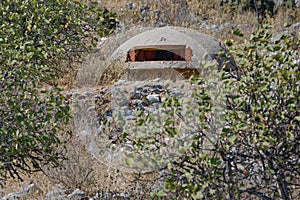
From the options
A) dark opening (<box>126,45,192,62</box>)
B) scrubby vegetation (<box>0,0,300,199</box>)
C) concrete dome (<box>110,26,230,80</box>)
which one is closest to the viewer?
scrubby vegetation (<box>0,0,300,199</box>)

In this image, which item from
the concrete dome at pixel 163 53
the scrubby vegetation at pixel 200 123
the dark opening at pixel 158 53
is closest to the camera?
the scrubby vegetation at pixel 200 123

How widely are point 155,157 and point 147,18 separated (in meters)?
8.29

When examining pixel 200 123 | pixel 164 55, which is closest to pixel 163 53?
pixel 164 55

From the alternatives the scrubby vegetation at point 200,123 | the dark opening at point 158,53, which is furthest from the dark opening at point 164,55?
the scrubby vegetation at point 200,123

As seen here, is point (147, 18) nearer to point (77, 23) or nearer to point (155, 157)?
point (77, 23)

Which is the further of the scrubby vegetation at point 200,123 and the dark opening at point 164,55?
the dark opening at point 164,55

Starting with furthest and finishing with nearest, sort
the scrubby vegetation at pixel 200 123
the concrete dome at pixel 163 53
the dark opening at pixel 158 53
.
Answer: the dark opening at pixel 158 53, the concrete dome at pixel 163 53, the scrubby vegetation at pixel 200 123

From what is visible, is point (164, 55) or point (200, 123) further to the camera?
point (164, 55)

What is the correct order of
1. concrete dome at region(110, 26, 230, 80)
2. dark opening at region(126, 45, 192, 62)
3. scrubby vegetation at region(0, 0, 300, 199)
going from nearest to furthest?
scrubby vegetation at region(0, 0, 300, 199)
concrete dome at region(110, 26, 230, 80)
dark opening at region(126, 45, 192, 62)

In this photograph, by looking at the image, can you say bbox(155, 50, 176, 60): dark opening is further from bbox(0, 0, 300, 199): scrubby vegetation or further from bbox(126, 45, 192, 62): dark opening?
bbox(0, 0, 300, 199): scrubby vegetation

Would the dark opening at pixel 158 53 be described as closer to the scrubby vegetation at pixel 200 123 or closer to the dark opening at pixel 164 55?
the dark opening at pixel 164 55

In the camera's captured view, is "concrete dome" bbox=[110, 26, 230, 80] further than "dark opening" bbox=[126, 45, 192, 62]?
No

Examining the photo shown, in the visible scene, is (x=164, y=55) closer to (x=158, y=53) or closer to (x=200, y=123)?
(x=158, y=53)

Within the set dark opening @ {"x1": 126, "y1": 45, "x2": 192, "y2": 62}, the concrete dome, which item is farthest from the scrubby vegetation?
dark opening @ {"x1": 126, "y1": 45, "x2": 192, "y2": 62}
